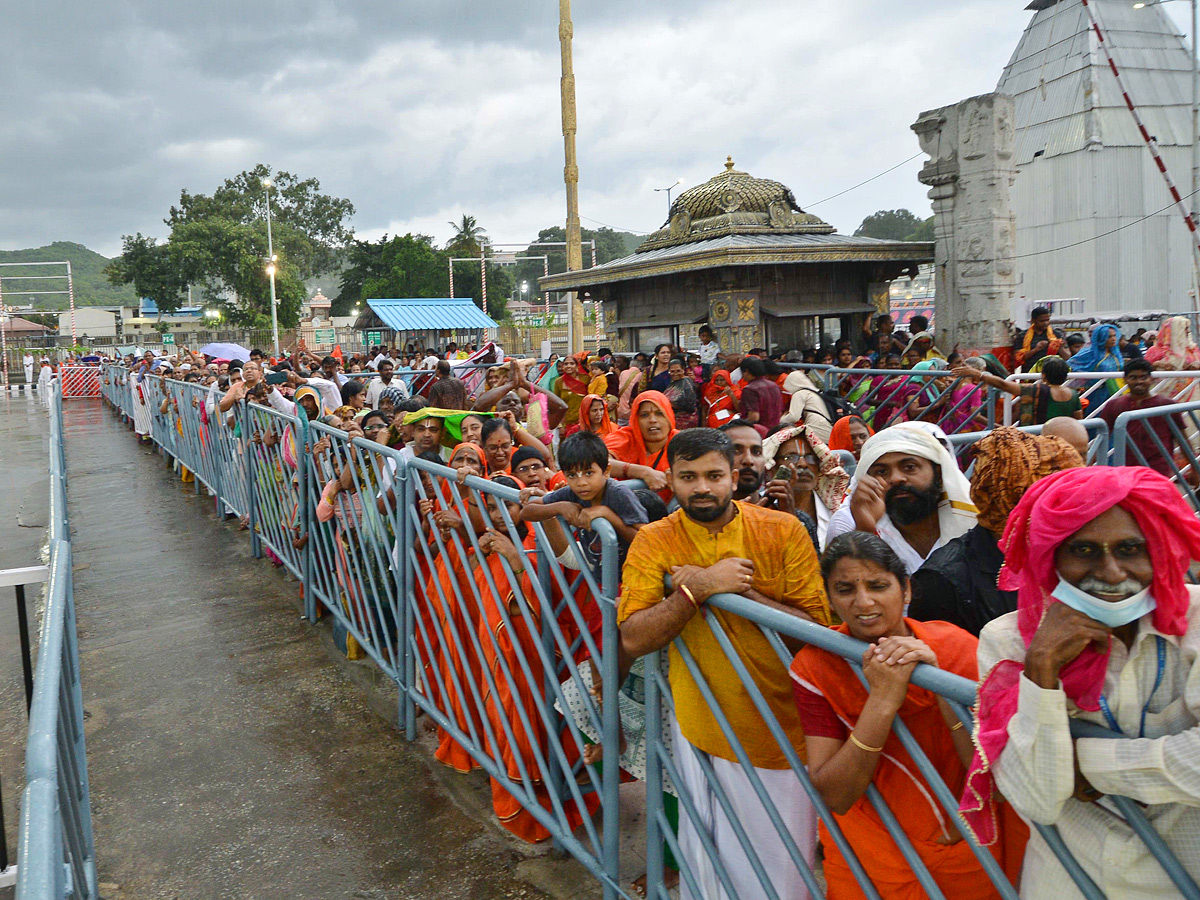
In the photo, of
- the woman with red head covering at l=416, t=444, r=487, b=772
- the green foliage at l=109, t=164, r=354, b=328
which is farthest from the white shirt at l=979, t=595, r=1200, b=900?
the green foliage at l=109, t=164, r=354, b=328

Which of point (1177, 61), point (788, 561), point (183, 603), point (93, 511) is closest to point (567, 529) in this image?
point (788, 561)

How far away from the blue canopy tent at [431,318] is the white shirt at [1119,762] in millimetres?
31027

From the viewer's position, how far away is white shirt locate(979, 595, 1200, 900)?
1.28 m

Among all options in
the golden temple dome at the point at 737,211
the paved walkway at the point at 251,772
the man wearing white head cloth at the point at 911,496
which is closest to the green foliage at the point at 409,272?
the golden temple dome at the point at 737,211

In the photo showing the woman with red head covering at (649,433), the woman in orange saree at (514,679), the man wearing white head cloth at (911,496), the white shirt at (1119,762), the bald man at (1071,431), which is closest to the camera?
the white shirt at (1119,762)

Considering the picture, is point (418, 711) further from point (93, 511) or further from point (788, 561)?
point (93, 511)

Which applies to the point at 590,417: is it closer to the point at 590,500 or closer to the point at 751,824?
the point at 590,500

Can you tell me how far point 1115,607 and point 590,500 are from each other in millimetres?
1949

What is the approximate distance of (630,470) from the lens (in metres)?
4.22

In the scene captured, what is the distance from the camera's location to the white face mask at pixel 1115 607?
4.49 ft

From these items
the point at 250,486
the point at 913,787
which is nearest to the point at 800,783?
the point at 913,787

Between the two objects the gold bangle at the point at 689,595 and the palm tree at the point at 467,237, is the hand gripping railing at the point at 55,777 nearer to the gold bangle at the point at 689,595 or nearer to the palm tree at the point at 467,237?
the gold bangle at the point at 689,595

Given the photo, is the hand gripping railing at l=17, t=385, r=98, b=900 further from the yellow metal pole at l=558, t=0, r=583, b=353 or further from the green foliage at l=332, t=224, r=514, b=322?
the green foliage at l=332, t=224, r=514, b=322

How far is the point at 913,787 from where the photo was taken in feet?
6.14
